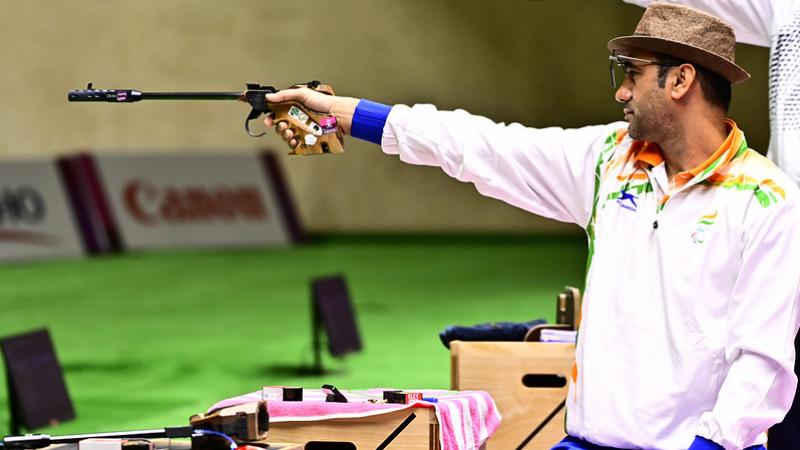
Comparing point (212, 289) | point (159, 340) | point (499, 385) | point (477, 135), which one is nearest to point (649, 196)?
point (477, 135)

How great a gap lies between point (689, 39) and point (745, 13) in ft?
2.75

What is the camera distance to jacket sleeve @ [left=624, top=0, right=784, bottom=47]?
3682mm

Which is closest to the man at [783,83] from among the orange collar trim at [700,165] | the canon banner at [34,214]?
the orange collar trim at [700,165]

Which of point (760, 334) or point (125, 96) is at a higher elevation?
point (125, 96)

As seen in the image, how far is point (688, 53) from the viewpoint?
2980mm

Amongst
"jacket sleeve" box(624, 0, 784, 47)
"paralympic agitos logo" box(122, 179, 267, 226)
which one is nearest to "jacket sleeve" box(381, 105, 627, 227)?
"jacket sleeve" box(624, 0, 784, 47)

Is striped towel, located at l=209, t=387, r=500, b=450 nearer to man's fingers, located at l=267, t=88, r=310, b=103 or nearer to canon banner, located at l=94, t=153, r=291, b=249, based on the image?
man's fingers, located at l=267, t=88, r=310, b=103

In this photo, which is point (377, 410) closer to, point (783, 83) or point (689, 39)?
point (689, 39)

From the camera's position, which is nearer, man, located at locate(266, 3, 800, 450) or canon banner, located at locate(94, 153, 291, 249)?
man, located at locate(266, 3, 800, 450)

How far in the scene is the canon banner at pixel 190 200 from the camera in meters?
14.0

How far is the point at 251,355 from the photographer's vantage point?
25.9ft

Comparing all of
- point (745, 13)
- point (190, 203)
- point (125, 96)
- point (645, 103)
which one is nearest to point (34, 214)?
point (190, 203)

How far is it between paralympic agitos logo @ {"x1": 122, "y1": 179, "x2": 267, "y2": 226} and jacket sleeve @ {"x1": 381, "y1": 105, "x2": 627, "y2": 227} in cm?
1101

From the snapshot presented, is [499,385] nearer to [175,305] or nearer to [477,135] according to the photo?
[477,135]
